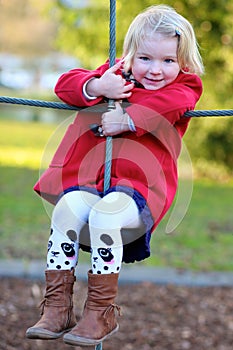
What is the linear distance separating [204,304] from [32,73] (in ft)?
120

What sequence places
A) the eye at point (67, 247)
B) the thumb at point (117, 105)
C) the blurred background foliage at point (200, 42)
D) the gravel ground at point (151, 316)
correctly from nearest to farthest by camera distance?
1. the eye at point (67, 247)
2. the thumb at point (117, 105)
3. the gravel ground at point (151, 316)
4. the blurred background foliage at point (200, 42)

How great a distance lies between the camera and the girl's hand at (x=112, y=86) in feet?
8.77

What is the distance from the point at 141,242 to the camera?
262 centimetres

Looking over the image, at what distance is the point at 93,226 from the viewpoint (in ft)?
8.22

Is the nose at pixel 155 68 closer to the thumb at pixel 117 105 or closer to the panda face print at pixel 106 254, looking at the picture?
the thumb at pixel 117 105

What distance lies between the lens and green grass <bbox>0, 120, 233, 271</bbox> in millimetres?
6289

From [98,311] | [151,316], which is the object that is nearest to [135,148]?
[98,311]

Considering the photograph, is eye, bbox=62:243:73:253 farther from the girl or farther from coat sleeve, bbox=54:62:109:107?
coat sleeve, bbox=54:62:109:107

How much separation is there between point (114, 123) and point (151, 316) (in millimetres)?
2674

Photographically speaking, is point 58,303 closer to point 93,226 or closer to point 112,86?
point 93,226

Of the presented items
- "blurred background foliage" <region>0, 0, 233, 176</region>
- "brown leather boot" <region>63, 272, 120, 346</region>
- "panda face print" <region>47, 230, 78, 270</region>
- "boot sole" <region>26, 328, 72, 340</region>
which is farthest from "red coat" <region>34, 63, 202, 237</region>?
"blurred background foliage" <region>0, 0, 233, 176</region>

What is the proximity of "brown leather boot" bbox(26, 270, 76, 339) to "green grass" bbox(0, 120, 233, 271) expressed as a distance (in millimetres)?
3493

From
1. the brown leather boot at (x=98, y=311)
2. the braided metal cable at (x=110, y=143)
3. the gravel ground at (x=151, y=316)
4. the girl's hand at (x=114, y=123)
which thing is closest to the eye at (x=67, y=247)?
the brown leather boot at (x=98, y=311)

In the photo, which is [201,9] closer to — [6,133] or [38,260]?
[38,260]
